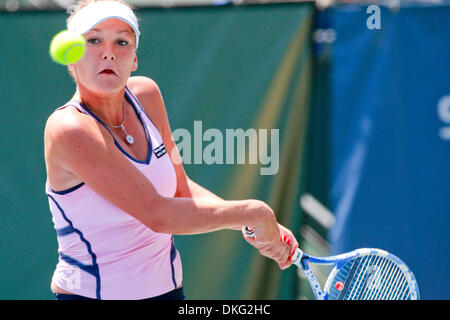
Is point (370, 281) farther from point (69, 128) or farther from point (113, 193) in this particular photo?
point (69, 128)

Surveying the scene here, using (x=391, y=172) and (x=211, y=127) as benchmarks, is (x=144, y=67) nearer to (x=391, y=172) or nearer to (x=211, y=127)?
(x=211, y=127)

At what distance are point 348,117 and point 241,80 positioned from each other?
57 centimetres

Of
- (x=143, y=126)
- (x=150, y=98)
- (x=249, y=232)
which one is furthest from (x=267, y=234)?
(x=150, y=98)

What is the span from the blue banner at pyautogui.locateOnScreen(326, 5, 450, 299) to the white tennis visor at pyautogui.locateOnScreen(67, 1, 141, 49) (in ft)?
5.10

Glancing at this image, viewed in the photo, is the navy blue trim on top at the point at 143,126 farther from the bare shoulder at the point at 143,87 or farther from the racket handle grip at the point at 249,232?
the racket handle grip at the point at 249,232

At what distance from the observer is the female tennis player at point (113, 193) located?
78.7 inches

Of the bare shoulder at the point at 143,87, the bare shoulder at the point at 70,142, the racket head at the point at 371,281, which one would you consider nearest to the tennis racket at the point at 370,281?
the racket head at the point at 371,281

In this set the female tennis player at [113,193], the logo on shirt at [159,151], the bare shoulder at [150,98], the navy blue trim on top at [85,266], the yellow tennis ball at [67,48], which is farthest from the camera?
the bare shoulder at [150,98]

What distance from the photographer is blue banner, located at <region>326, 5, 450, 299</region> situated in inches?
132

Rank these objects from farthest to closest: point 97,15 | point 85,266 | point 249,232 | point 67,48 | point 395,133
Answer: point 395,133
point 249,232
point 85,266
point 97,15
point 67,48

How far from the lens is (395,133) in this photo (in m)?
3.38

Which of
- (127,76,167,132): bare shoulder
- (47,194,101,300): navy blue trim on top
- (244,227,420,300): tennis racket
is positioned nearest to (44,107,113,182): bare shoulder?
(47,194,101,300): navy blue trim on top

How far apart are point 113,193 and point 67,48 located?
1.43 feet

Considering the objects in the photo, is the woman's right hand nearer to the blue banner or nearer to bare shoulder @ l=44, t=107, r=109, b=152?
bare shoulder @ l=44, t=107, r=109, b=152
